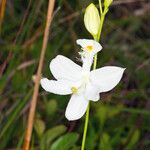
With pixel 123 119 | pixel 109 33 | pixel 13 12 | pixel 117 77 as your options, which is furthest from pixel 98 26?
pixel 109 33

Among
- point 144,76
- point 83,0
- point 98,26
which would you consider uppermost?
point 83,0

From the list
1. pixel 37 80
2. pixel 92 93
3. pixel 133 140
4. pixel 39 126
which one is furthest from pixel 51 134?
pixel 92 93

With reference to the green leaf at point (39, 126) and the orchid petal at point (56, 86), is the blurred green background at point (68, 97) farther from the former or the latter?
the orchid petal at point (56, 86)

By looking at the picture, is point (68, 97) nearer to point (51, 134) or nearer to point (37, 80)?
point (51, 134)

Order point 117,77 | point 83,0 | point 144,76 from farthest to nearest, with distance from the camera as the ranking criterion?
point 144,76 < point 83,0 < point 117,77

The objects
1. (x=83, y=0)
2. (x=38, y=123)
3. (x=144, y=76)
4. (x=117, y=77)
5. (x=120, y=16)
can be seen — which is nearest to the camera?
(x=117, y=77)

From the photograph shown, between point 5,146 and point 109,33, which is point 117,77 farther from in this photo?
point 109,33
